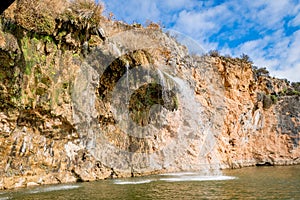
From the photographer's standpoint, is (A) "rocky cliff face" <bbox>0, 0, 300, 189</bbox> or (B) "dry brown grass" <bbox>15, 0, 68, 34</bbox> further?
(B) "dry brown grass" <bbox>15, 0, 68, 34</bbox>

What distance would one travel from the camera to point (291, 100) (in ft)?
131

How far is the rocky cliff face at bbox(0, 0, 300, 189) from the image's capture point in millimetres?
15641

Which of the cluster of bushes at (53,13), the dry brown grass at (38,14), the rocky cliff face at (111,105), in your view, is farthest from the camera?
the cluster of bushes at (53,13)

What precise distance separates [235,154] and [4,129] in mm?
25568

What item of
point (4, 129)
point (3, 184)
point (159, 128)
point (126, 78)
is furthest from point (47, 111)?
point (159, 128)

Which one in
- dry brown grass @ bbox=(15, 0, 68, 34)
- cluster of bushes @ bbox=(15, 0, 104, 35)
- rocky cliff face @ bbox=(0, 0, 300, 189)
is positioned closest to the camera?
rocky cliff face @ bbox=(0, 0, 300, 189)

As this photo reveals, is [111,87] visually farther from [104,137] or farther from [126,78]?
[104,137]

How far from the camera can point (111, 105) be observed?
21781 mm

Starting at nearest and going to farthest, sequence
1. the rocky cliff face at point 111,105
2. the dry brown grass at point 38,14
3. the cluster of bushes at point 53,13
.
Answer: the rocky cliff face at point 111,105, the dry brown grass at point 38,14, the cluster of bushes at point 53,13

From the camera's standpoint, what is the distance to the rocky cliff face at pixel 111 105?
15.6 metres

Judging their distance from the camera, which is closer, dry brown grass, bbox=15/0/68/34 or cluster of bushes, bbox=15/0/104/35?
dry brown grass, bbox=15/0/68/34

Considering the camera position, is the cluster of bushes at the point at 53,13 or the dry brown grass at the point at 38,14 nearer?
the dry brown grass at the point at 38,14

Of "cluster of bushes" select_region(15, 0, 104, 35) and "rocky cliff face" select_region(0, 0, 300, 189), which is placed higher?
"cluster of bushes" select_region(15, 0, 104, 35)

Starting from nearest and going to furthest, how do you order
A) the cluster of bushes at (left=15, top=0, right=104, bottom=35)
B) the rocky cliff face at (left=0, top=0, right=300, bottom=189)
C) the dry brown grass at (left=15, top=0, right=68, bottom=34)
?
the rocky cliff face at (left=0, top=0, right=300, bottom=189) < the dry brown grass at (left=15, top=0, right=68, bottom=34) < the cluster of bushes at (left=15, top=0, right=104, bottom=35)
